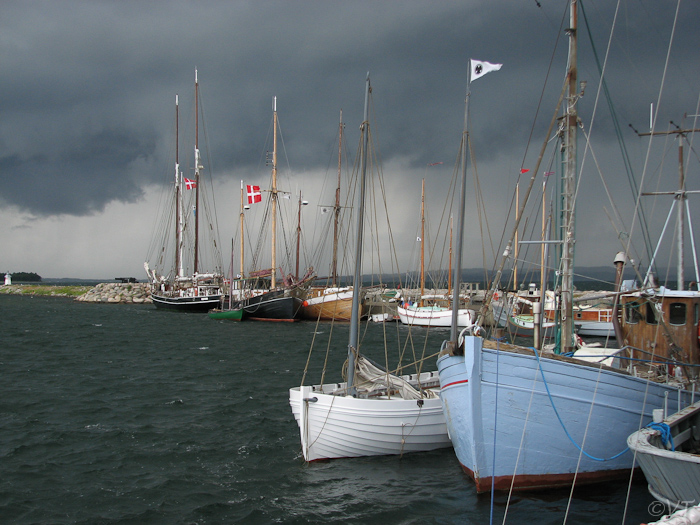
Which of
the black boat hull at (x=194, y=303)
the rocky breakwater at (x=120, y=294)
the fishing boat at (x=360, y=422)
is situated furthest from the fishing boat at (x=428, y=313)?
the rocky breakwater at (x=120, y=294)

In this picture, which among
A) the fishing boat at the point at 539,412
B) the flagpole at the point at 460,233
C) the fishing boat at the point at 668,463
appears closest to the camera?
the fishing boat at the point at 668,463

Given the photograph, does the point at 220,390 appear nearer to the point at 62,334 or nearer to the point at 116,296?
the point at 62,334

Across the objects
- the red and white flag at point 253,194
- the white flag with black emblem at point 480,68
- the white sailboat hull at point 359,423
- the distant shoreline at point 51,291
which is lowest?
the distant shoreline at point 51,291

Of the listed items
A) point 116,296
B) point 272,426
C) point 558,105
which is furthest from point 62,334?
point 116,296

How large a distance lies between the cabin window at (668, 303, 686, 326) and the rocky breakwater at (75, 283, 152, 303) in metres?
88.9

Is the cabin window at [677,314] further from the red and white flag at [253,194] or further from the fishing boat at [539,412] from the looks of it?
the red and white flag at [253,194]

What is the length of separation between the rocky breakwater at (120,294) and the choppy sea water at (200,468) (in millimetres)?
71563

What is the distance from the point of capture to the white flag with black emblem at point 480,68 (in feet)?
42.3

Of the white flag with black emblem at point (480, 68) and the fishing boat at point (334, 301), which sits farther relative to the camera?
the fishing boat at point (334, 301)

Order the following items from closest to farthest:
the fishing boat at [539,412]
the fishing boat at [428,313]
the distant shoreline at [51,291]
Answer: the fishing boat at [539,412] < the fishing boat at [428,313] < the distant shoreline at [51,291]

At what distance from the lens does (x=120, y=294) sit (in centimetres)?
9262

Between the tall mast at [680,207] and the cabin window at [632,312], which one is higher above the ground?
the tall mast at [680,207]

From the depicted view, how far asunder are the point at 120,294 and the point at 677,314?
95691mm

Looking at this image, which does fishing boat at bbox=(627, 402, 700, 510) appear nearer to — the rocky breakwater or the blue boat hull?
the blue boat hull
